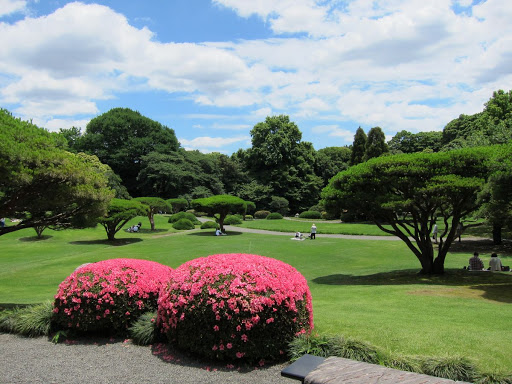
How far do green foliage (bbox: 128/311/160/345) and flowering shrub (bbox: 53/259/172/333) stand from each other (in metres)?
0.28

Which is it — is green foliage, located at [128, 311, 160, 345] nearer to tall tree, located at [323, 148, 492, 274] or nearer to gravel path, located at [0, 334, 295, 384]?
gravel path, located at [0, 334, 295, 384]

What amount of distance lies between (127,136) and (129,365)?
68572 mm

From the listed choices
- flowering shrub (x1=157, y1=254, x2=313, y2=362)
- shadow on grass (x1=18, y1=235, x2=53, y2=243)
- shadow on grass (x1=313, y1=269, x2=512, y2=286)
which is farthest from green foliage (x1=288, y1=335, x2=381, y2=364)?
shadow on grass (x1=18, y1=235, x2=53, y2=243)

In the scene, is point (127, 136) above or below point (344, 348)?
above

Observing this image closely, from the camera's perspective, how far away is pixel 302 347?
5.61m

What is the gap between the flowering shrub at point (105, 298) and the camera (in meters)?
6.91

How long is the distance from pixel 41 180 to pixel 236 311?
677 centimetres

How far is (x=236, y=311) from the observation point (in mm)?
5504

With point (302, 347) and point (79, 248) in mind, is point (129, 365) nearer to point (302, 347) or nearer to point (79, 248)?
point (302, 347)

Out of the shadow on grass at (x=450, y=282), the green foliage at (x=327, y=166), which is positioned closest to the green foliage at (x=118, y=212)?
the shadow on grass at (x=450, y=282)

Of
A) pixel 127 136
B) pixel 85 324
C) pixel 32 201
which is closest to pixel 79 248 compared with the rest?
pixel 32 201

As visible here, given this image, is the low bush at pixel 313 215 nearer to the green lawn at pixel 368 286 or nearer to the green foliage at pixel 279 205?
the green foliage at pixel 279 205

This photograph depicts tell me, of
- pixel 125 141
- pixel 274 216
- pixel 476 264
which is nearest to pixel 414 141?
pixel 274 216

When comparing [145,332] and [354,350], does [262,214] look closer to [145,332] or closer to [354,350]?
[145,332]
